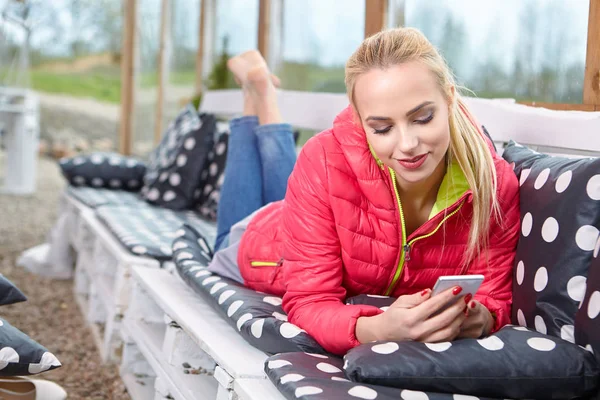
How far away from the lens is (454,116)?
1.46 metres

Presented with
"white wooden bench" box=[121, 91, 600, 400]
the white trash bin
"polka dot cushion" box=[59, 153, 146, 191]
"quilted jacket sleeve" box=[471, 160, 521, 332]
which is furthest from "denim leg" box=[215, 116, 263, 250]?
the white trash bin

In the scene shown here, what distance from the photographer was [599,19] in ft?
5.97

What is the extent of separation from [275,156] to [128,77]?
189 inches

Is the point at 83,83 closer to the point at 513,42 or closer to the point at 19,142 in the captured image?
the point at 19,142

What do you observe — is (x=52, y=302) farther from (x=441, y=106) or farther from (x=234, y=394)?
(x=441, y=106)

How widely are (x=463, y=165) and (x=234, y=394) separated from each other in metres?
→ 0.60

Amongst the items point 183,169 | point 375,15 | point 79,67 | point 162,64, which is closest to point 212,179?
point 183,169

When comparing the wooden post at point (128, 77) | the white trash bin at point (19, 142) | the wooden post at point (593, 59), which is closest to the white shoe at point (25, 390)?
the wooden post at point (593, 59)

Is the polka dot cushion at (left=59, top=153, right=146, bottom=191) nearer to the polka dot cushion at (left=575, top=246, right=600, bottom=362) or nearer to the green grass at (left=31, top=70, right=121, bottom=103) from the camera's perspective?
the polka dot cushion at (left=575, top=246, right=600, bottom=362)

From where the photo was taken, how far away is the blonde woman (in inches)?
53.0

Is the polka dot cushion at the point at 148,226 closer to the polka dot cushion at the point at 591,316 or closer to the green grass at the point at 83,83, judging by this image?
the polka dot cushion at the point at 591,316

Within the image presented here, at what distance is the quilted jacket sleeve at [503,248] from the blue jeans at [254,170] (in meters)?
0.88

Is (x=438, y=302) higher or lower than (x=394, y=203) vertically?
lower

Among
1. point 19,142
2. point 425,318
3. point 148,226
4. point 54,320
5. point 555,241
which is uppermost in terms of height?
point 555,241
